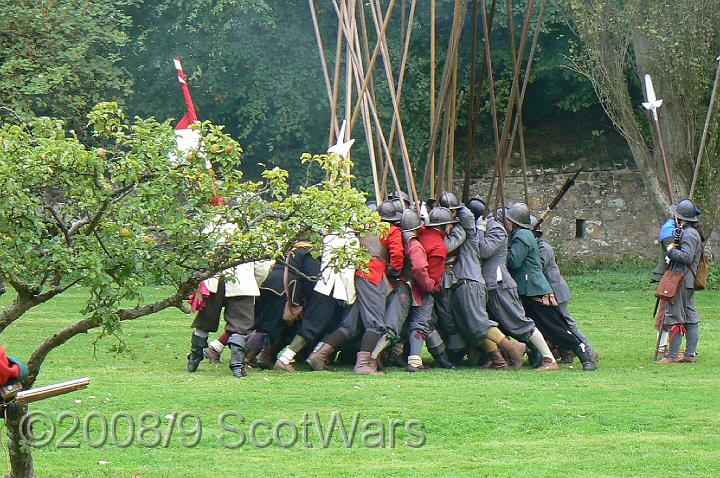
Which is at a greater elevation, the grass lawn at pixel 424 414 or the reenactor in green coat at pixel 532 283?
the reenactor in green coat at pixel 532 283

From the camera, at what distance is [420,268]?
11.7 metres

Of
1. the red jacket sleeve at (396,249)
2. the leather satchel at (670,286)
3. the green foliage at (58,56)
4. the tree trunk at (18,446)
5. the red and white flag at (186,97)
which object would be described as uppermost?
the green foliage at (58,56)

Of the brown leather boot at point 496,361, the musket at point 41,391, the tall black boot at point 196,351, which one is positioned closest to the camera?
the musket at point 41,391

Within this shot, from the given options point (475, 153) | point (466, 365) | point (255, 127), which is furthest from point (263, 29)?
point (466, 365)

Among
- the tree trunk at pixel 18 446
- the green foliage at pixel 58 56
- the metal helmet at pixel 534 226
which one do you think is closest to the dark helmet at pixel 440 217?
the metal helmet at pixel 534 226

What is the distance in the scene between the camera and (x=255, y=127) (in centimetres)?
2481

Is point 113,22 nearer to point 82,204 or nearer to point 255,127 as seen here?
point 255,127

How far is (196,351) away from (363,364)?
154cm

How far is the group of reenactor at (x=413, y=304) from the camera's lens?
38.1 ft

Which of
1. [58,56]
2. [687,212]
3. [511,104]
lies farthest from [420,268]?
[58,56]

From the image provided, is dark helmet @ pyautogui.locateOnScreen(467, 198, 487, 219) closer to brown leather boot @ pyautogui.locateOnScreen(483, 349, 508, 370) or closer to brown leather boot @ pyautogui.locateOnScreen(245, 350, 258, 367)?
brown leather boot @ pyautogui.locateOnScreen(483, 349, 508, 370)

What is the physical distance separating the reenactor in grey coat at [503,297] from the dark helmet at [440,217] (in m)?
0.45

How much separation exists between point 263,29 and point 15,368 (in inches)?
753

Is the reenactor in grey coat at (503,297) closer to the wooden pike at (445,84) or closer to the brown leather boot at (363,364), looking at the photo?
the wooden pike at (445,84)
